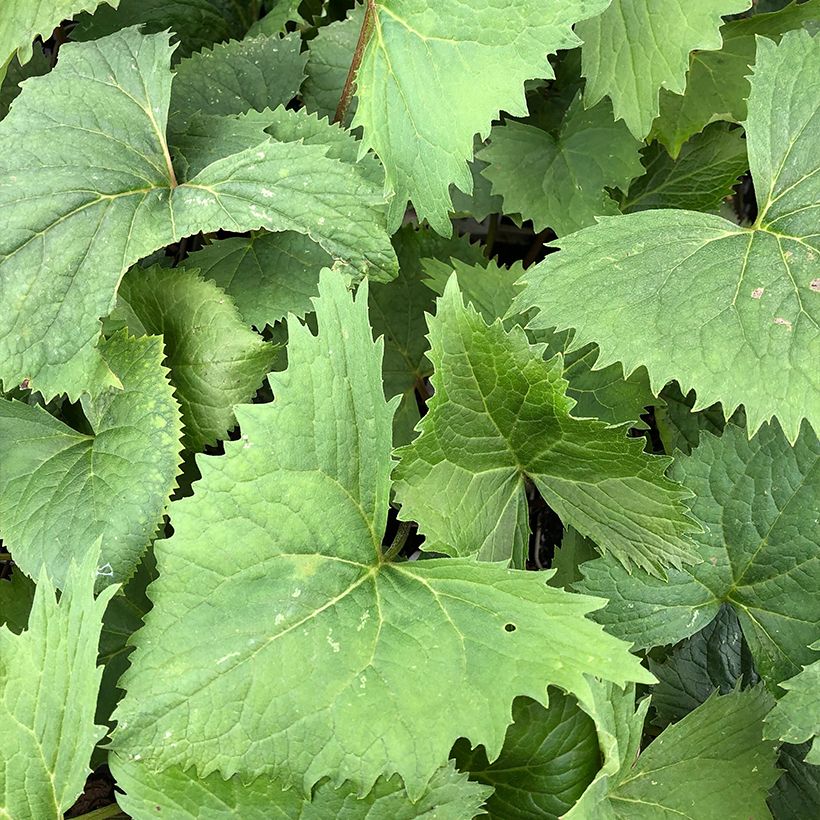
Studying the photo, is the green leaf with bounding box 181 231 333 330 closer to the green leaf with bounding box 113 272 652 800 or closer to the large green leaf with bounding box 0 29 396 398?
the large green leaf with bounding box 0 29 396 398

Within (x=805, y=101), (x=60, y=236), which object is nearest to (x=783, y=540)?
(x=805, y=101)

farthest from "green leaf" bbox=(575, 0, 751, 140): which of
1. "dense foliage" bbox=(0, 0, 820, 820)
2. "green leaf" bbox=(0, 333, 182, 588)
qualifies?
"green leaf" bbox=(0, 333, 182, 588)

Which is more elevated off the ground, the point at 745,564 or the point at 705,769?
the point at 745,564

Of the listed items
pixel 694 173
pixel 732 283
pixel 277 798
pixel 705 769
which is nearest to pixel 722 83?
pixel 694 173

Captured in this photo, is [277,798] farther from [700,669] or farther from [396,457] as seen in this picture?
[700,669]

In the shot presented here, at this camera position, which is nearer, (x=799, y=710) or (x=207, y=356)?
(x=799, y=710)

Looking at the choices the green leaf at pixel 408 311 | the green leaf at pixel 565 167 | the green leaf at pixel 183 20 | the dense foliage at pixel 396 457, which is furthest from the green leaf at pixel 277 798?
the green leaf at pixel 183 20

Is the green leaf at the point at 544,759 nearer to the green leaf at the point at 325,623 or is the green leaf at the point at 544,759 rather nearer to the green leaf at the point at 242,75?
the green leaf at the point at 325,623
